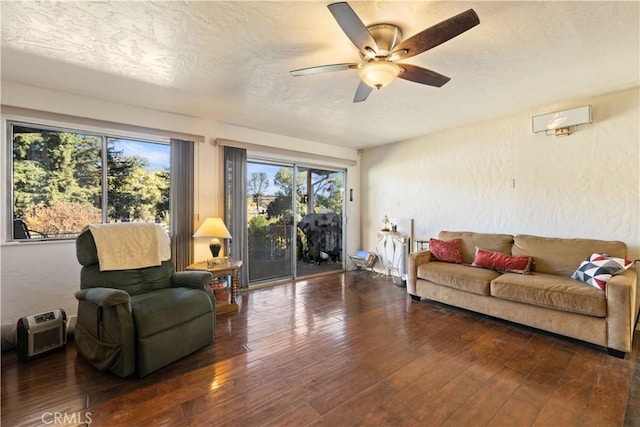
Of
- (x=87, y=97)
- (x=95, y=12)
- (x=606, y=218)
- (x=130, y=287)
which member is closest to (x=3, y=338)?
(x=130, y=287)

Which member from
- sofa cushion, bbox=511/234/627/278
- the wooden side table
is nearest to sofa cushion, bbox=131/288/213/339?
the wooden side table

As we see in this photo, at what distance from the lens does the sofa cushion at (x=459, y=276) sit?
2.96 m

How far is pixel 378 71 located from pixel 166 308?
232 cm

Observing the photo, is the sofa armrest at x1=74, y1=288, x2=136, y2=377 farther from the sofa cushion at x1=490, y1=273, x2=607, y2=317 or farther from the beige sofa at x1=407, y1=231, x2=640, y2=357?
the sofa cushion at x1=490, y1=273, x2=607, y2=317

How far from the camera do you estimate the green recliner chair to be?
1927 mm

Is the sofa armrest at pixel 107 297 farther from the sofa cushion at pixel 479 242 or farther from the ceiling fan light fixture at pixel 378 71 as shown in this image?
the sofa cushion at pixel 479 242

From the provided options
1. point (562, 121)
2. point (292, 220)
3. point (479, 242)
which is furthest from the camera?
point (292, 220)

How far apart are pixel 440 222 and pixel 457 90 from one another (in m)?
2.16

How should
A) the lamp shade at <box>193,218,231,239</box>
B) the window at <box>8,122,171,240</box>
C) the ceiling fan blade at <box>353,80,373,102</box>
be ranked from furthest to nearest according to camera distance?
the lamp shade at <box>193,218,231,239</box>, the window at <box>8,122,171,240</box>, the ceiling fan blade at <box>353,80,373,102</box>

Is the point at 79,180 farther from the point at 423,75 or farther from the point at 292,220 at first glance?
the point at 423,75

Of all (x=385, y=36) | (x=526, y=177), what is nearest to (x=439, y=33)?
(x=385, y=36)

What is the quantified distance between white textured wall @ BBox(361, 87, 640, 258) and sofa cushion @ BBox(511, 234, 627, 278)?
0.23 m

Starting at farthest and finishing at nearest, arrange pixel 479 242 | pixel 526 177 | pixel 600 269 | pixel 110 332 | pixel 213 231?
pixel 479 242 → pixel 526 177 → pixel 213 231 → pixel 600 269 → pixel 110 332

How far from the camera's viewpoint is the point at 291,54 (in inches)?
84.1
